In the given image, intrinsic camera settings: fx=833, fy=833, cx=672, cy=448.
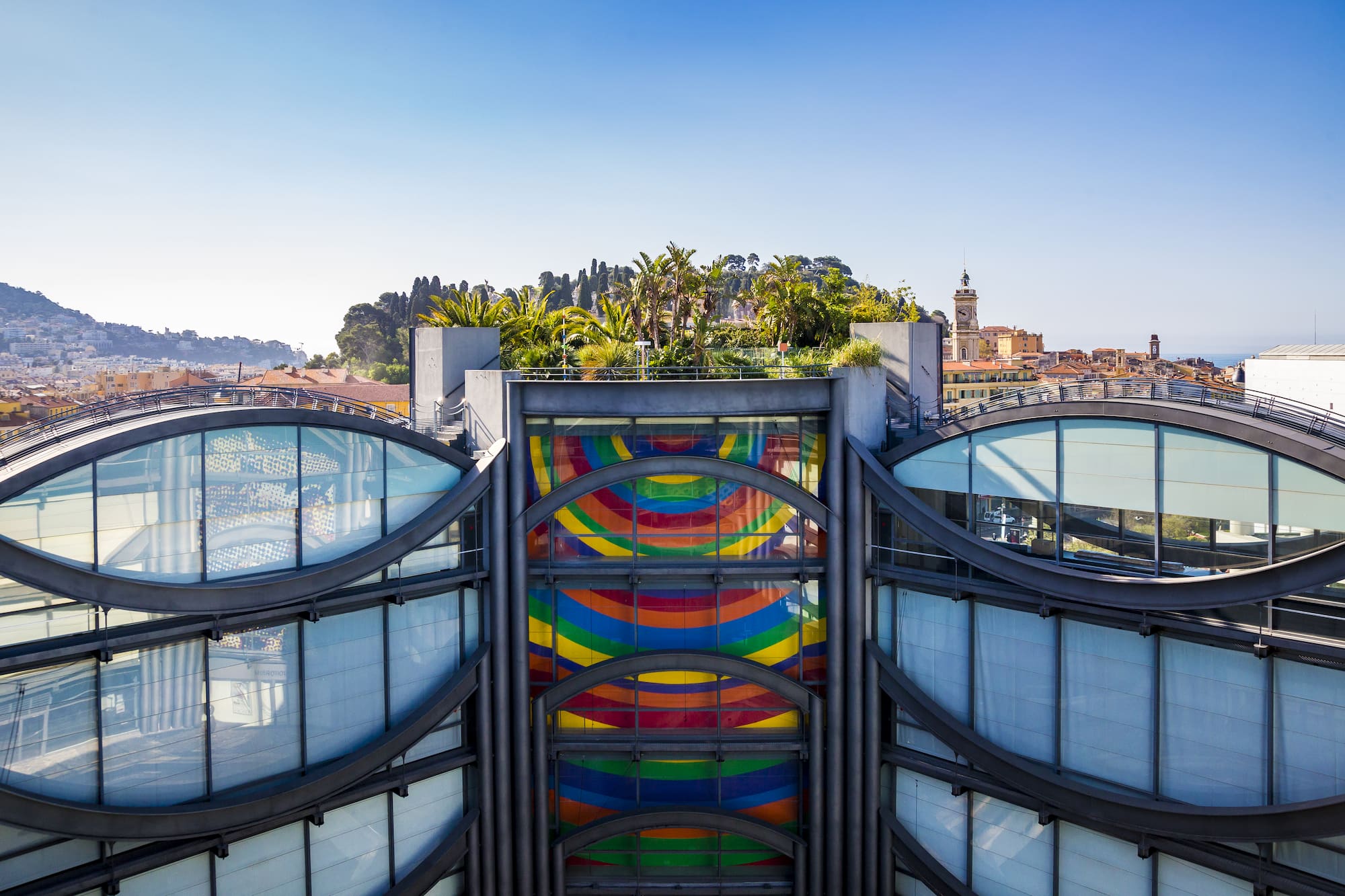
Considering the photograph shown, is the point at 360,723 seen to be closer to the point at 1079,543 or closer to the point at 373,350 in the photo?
the point at 1079,543

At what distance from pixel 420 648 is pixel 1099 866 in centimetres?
1579

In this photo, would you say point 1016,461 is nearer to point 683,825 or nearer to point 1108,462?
point 1108,462

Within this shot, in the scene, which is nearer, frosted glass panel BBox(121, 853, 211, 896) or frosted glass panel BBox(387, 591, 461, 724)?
frosted glass panel BBox(121, 853, 211, 896)

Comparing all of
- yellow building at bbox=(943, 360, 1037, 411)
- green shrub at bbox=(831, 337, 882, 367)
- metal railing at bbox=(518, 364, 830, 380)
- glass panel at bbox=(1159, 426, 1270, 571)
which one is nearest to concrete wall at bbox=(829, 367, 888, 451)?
green shrub at bbox=(831, 337, 882, 367)

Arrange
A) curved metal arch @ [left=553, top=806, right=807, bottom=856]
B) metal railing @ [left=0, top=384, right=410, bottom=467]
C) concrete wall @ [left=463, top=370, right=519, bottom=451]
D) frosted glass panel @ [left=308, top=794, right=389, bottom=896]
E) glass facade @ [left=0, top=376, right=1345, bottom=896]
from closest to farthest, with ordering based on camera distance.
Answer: glass facade @ [left=0, top=376, right=1345, bottom=896] → metal railing @ [left=0, top=384, right=410, bottom=467] → frosted glass panel @ [left=308, top=794, right=389, bottom=896] → concrete wall @ [left=463, top=370, right=519, bottom=451] → curved metal arch @ [left=553, top=806, right=807, bottom=856]

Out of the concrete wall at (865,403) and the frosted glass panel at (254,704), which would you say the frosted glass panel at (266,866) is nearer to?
the frosted glass panel at (254,704)

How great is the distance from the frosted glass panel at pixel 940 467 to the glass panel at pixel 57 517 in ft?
56.4

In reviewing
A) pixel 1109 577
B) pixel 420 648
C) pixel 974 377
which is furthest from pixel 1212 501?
pixel 974 377

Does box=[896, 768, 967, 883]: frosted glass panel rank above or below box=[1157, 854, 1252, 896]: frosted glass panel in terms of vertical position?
below

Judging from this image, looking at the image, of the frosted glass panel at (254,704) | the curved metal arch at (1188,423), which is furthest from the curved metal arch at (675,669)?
the curved metal arch at (1188,423)

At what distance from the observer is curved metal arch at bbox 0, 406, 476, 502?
14086mm

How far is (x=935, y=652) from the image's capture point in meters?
20.2

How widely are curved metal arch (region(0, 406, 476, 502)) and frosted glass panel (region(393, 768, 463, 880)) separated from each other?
8.30m

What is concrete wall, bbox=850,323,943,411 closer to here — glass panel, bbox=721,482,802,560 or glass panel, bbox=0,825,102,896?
glass panel, bbox=721,482,802,560
